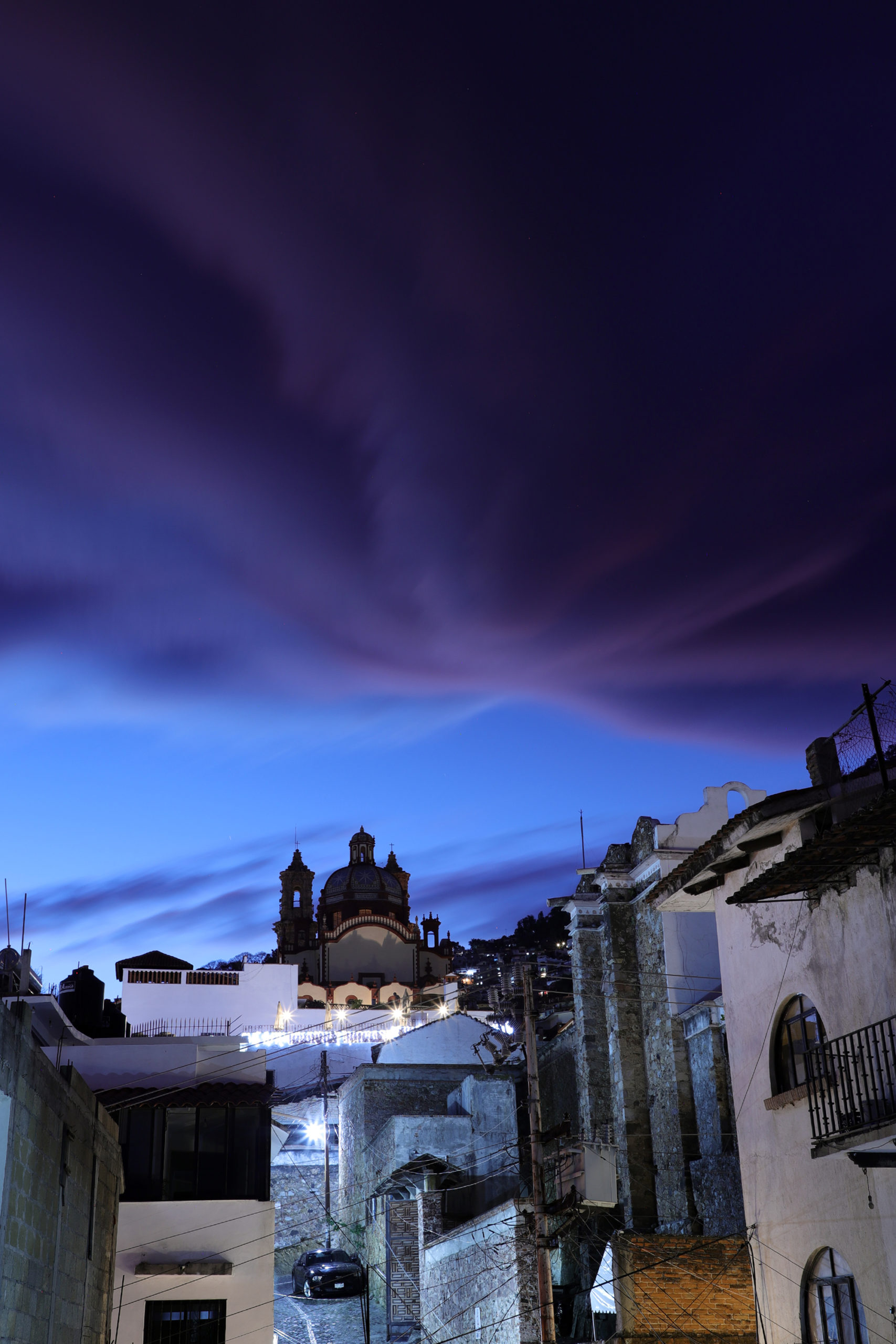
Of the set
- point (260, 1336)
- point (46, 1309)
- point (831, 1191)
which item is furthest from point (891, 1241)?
point (260, 1336)

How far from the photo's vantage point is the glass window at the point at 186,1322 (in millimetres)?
21344

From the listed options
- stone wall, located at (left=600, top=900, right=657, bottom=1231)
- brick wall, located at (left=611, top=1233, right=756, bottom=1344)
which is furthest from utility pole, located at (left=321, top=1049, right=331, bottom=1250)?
brick wall, located at (left=611, top=1233, right=756, bottom=1344)

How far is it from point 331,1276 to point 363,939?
142 ft

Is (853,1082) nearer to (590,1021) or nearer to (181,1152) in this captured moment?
(181,1152)

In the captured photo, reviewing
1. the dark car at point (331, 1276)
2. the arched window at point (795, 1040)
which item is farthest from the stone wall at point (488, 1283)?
the arched window at point (795, 1040)

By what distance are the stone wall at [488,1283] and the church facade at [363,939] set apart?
1465 inches

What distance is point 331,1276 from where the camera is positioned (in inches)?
1254

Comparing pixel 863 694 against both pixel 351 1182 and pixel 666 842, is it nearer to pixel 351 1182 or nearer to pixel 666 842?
pixel 666 842

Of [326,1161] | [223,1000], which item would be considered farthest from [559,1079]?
[223,1000]

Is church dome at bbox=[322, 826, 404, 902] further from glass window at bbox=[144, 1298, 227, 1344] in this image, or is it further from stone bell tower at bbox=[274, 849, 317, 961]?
glass window at bbox=[144, 1298, 227, 1344]

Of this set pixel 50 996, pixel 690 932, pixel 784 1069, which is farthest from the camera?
pixel 50 996

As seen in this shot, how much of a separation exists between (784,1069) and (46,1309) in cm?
936

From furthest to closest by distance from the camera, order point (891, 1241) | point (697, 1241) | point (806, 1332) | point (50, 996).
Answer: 1. point (50, 996)
2. point (697, 1241)
3. point (806, 1332)
4. point (891, 1241)

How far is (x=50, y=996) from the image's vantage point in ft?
119
